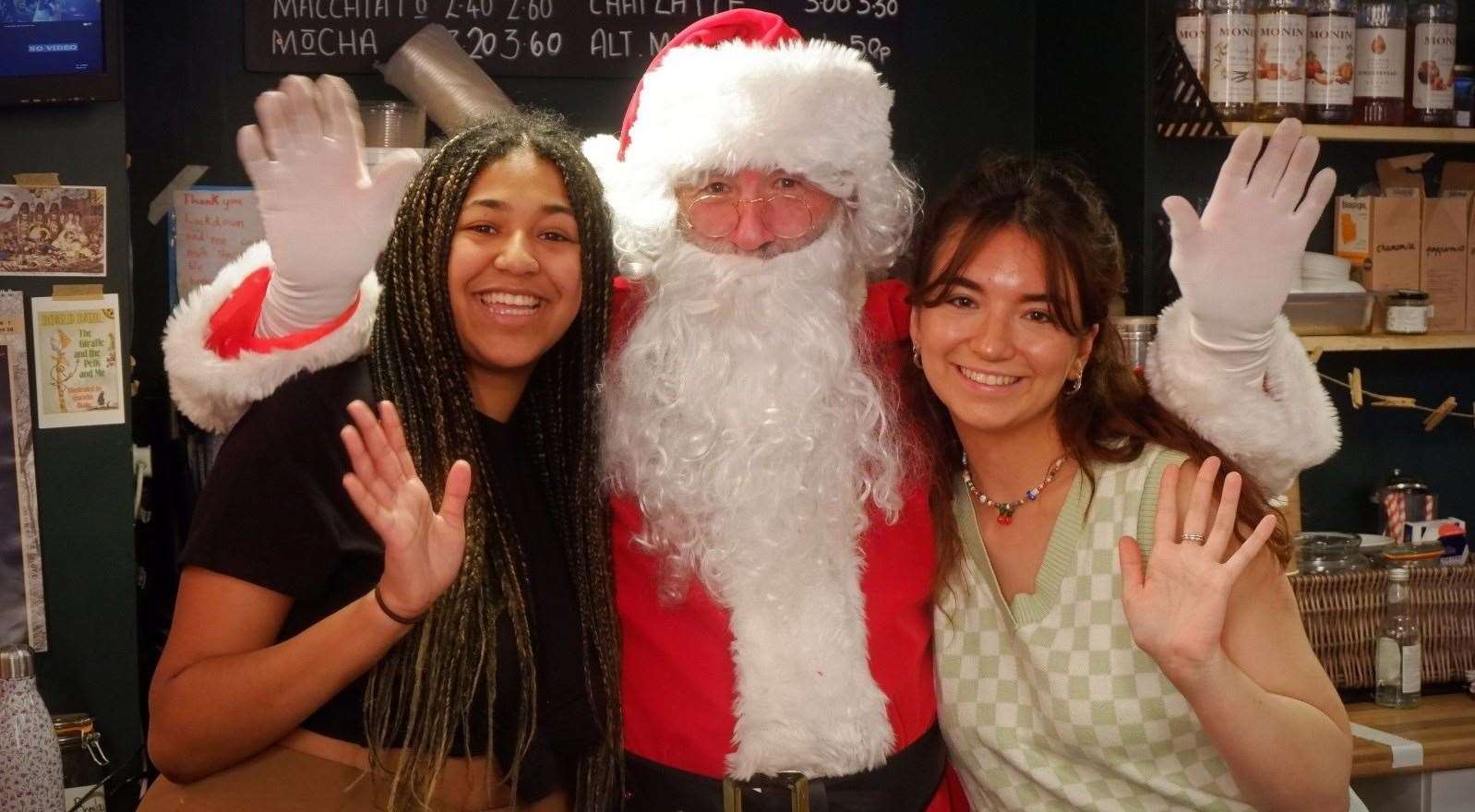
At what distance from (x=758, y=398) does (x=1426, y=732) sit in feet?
5.26

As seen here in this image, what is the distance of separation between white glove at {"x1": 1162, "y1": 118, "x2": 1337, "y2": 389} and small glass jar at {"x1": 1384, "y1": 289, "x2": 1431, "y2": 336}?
4.52ft

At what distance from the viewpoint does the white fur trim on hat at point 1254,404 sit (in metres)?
1.83

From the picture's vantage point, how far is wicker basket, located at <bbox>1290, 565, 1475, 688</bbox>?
110 inches

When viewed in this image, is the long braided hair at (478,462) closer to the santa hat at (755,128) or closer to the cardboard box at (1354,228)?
the santa hat at (755,128)

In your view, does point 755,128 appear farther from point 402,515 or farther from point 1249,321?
point 402,515

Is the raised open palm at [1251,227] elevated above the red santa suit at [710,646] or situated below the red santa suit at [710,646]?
above

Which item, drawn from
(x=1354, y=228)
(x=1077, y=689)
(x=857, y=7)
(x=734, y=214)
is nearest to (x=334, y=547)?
(x=734, y=214)

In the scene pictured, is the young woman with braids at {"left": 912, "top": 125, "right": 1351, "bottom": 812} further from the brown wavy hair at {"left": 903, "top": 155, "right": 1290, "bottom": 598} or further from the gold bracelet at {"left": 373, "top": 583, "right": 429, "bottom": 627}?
the gold bracelet at {"left": 373, "top": 583, "right": 429, "bottom": 627}

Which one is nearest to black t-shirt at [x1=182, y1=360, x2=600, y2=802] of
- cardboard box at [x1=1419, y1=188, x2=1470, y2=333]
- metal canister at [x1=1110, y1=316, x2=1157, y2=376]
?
metal canister at [x1=1110, y1=316, x2=1157, y2=376]

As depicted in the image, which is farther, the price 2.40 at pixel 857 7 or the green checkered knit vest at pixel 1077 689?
the price 2.40 at pixel 857 7

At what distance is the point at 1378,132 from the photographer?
2.89 meters

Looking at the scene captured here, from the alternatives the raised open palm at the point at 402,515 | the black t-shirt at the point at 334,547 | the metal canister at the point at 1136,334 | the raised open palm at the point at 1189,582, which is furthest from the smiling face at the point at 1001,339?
the metal canister at the point at 1136,334

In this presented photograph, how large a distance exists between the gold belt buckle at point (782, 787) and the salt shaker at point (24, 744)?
1213 millimetres

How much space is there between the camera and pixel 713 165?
200cm
